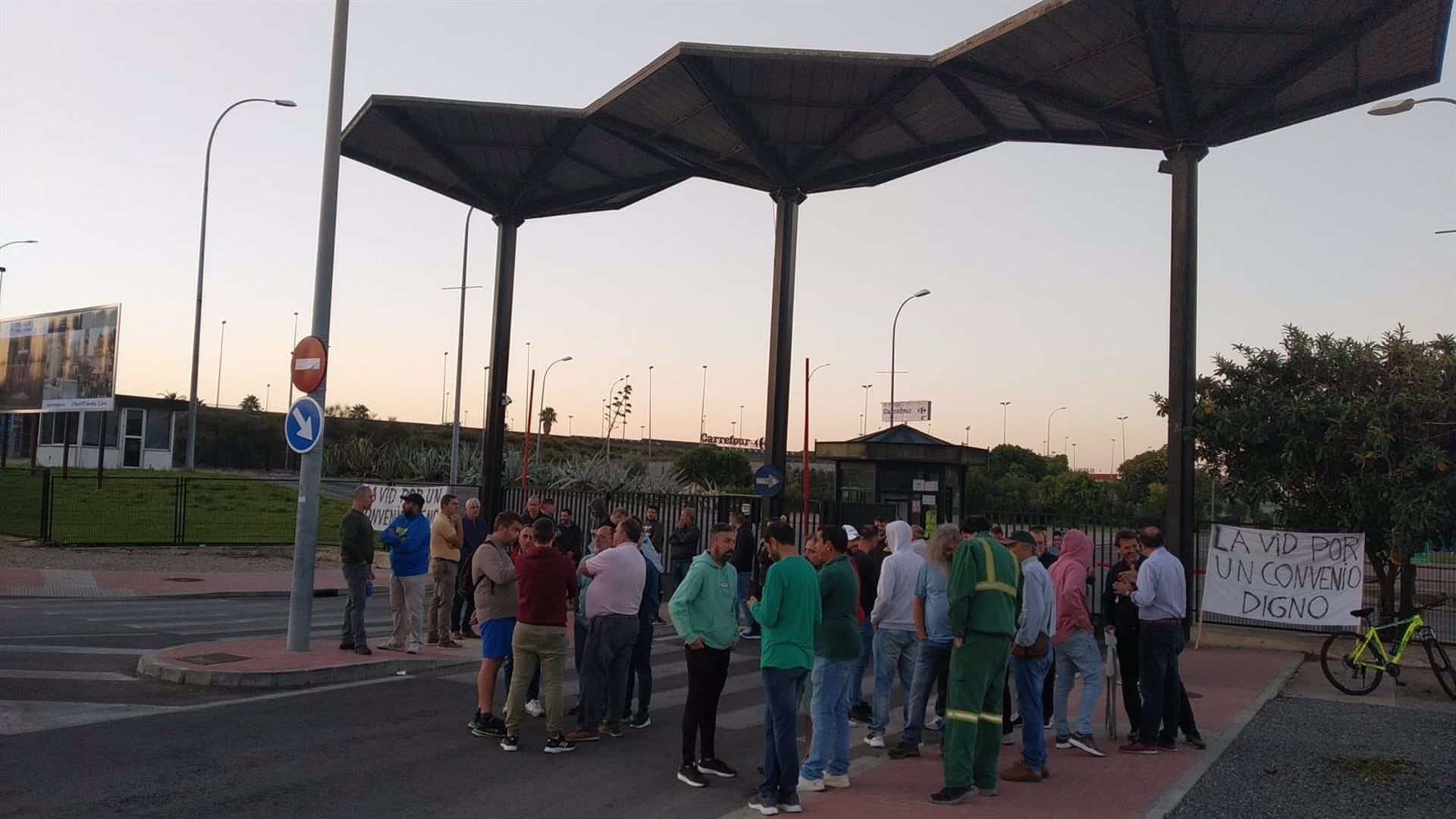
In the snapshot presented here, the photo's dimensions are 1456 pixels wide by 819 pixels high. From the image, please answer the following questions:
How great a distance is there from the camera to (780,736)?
23.5 ft

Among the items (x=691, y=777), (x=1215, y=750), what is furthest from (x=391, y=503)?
(x=1215, y=750)

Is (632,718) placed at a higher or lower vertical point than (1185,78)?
lower

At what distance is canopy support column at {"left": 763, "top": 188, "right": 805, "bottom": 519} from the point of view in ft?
74.7

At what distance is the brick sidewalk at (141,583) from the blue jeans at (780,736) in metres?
12.6

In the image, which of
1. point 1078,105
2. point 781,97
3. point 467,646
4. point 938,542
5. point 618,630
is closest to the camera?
point 938,542

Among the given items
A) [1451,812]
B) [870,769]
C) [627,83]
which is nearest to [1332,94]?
[627,83]

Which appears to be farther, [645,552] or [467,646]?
[467,646]

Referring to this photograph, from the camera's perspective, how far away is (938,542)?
828 centimetres

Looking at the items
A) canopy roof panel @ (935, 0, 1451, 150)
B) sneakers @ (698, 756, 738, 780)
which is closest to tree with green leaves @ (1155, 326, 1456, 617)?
canopy roof panel @ (935, 0, 1451, 150)

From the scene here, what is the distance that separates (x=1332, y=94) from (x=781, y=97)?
8.86 m

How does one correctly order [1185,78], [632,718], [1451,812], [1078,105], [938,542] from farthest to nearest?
1. [1078,105]
2. [1185,78]
3. [632,718]
4. [938,542]
5. [1451,812]

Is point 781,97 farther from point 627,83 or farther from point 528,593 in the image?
point 528,593

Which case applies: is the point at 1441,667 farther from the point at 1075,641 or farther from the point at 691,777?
the point at 691,777

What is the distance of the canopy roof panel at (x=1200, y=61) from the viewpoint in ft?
50.5
